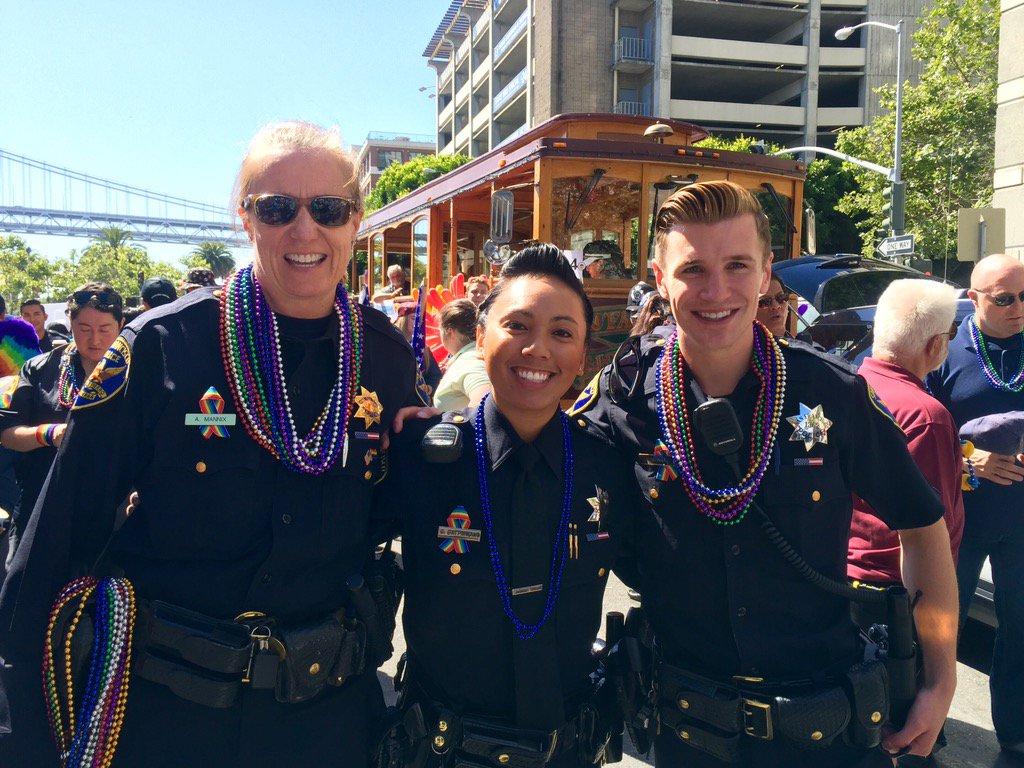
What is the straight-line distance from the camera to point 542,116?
38.6 m

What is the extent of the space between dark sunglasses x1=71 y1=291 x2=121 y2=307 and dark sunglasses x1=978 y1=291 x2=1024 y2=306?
4400 millimetres

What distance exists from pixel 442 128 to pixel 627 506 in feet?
192

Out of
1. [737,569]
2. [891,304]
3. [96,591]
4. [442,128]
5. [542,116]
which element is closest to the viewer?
[96,591]

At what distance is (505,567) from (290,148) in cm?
116

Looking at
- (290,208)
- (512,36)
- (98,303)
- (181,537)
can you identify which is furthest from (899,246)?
(512,36)

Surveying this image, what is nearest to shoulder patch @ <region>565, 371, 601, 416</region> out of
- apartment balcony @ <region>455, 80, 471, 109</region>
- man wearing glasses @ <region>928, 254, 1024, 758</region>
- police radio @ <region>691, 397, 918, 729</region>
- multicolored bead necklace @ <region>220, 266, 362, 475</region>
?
police radio @ <region>691, 397, 918, 729</region>

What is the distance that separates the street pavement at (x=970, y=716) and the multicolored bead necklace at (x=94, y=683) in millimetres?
1814

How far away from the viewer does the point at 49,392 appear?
3.71m

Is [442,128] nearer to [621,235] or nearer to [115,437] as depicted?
[621,235]

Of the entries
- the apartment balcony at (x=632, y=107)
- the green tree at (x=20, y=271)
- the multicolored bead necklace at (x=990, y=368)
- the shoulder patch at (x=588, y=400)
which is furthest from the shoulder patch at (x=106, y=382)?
the green tree at (x=20, y=271)

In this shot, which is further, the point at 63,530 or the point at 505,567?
the point at 505,567

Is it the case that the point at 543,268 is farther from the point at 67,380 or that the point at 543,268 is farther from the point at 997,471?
the point at 67,380

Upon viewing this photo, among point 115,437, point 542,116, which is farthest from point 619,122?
point 542,116

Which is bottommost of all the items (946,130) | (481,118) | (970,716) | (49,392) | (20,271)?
(970,716)
